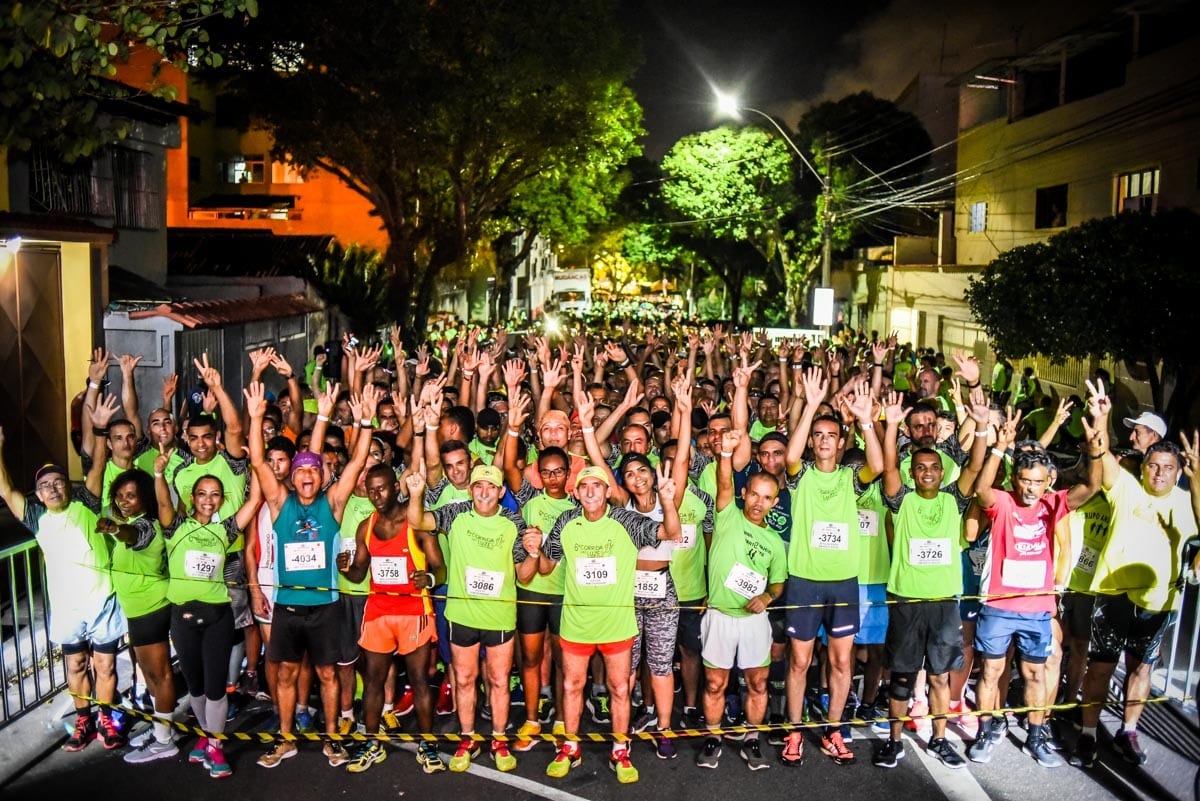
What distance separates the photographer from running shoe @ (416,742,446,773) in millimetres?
6016

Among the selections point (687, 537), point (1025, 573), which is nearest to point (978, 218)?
point (1025, 573)

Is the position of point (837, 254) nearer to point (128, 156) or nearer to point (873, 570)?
point (128, 156)

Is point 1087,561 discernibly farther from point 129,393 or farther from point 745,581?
point 129,393

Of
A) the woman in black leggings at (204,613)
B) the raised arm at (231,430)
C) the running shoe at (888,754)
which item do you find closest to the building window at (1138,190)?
the running shoe at (888,754)

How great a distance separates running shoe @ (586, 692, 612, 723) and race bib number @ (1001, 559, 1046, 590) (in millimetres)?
2748

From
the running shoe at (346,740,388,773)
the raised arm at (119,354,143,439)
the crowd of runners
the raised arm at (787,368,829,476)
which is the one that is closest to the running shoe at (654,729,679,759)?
the crowd of runners

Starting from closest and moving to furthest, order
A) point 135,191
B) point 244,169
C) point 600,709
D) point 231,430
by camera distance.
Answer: point 600,709 < point 231,430 < point 135,191 < point 244,169

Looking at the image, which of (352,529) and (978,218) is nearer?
(352,529)

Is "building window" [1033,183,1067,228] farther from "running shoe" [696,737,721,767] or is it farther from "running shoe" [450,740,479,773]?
"running shoe" [450,740,479,773]

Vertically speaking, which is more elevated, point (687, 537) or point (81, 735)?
point (687, 537)

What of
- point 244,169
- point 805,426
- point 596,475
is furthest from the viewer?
point 244,169

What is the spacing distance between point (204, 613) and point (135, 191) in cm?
1339

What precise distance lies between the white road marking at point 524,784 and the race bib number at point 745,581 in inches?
60.8

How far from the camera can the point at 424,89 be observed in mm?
21578
